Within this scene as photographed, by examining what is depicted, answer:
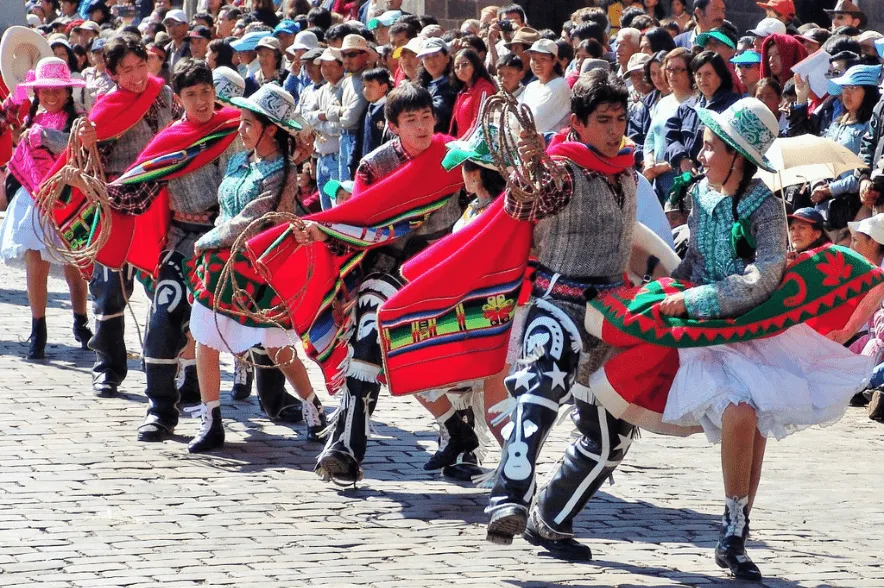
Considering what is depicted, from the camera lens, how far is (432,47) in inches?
483

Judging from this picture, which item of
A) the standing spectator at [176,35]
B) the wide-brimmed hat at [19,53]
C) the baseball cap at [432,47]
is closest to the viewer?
the wide-brimmed hat at [19,53]

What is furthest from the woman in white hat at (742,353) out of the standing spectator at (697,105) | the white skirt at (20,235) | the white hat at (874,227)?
the white skirt at (20,235)

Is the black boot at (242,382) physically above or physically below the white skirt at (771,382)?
below

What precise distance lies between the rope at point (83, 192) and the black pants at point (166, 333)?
1.29ft

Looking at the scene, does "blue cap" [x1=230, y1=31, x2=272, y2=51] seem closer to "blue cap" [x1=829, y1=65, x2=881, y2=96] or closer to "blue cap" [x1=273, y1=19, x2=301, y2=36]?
"blue cap" [x1=273, y1=19, x2=301, y2=36]

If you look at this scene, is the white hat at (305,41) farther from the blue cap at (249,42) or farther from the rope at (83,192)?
the rope at (83,192)

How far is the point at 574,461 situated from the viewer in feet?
19.7

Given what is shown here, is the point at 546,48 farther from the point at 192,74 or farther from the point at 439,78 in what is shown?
the point at 192,74

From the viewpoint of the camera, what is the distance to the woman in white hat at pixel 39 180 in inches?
402

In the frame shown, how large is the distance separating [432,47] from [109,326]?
4.05 meters

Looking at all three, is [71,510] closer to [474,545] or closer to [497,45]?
[474,545]

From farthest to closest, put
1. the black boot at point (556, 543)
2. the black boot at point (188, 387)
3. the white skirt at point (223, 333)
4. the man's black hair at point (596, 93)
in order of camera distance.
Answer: the black boot at point (188, 387) < the white skirt at point (223, 333) < the black boot at point (556, 543) < the man's black hair at point (596, 93)

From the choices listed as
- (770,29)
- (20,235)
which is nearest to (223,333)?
(20,235)

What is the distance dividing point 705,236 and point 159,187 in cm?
360
